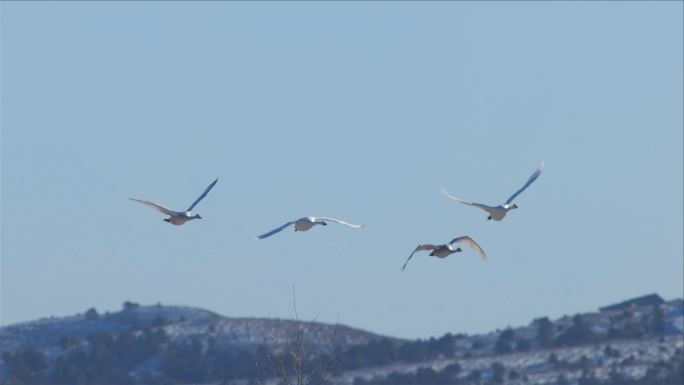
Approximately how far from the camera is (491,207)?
54125 mm

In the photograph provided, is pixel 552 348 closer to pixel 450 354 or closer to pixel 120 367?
pixel 450 354

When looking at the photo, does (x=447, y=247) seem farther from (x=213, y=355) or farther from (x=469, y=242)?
(x=213, y=355)

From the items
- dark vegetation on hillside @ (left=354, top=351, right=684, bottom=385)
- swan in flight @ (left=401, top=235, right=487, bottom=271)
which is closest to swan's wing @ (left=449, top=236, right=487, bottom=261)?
swan in flight @ (left=401, top=235, right=487, bottom=271)

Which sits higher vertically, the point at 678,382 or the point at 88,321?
the point at 88,321

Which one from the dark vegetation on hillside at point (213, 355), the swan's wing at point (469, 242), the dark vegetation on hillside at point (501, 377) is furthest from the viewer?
the dark vegetation on hillside at point (213, 355)

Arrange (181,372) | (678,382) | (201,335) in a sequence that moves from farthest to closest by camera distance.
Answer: (201,335), (181,372), (678,382)

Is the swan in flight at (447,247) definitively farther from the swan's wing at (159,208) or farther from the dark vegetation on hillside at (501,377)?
the dark vegetation on hillside at (501,377)

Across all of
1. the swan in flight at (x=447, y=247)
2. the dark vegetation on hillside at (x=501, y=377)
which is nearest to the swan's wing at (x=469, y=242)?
the swan in flight at (x=447, y=247)

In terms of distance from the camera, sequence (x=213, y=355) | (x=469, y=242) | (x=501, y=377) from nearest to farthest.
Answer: (x=469, y=242) → (x=501, y=377) → (x=213, y=355)

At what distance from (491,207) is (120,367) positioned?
79339 mm

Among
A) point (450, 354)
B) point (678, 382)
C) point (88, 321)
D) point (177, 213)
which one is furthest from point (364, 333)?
point (177, 213)

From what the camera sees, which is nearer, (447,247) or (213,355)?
(447,247)

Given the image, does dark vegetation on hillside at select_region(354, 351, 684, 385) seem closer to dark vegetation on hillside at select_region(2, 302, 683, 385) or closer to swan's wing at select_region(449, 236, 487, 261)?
dark vegetation on hillside at select_region(2, 302, 683, 385)

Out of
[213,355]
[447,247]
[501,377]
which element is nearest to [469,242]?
[447,247]
